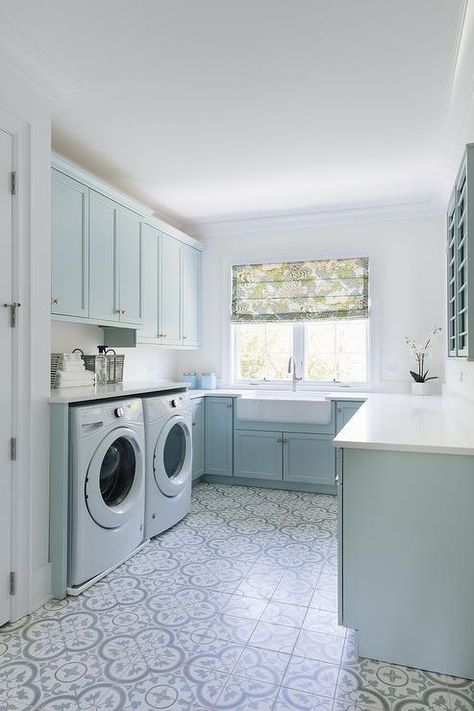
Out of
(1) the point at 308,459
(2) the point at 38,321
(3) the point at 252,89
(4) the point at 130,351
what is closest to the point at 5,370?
(2) the point at 38,321

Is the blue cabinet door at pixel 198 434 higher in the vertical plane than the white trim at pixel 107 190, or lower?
lower

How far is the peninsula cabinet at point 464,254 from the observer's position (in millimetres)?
2109

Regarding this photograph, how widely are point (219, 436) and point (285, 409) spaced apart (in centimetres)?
70

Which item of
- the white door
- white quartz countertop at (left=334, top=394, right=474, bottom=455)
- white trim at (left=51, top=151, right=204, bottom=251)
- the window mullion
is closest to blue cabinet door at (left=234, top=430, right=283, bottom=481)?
the window mullion

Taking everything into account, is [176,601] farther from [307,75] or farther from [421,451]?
[307,75]

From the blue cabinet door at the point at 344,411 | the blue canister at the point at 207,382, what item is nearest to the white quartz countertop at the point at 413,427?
the blue cabinet door at the point at 344,411

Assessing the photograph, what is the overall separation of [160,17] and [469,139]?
1.73 metres

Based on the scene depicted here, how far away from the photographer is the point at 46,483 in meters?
2.44

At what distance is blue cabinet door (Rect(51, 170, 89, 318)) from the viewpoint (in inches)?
110

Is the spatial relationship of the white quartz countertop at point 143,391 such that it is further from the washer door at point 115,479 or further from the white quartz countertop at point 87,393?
the washer door at point 115,479

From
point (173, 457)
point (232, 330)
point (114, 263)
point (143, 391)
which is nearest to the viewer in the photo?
point (143, 391)

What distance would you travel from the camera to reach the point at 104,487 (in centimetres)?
284

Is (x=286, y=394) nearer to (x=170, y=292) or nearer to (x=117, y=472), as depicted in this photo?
(x=170, y=292)

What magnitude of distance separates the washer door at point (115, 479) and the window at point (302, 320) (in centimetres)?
222
